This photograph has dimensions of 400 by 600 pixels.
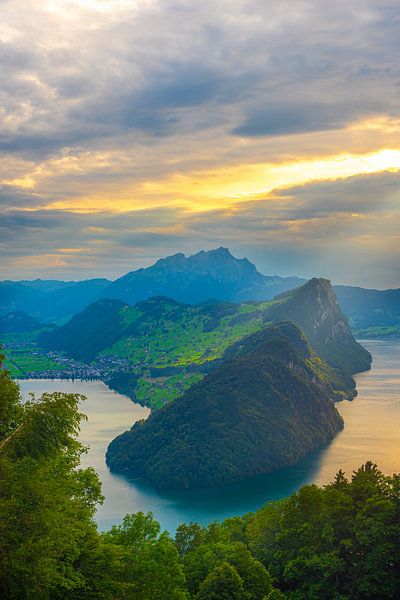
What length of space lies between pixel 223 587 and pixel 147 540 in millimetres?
8255

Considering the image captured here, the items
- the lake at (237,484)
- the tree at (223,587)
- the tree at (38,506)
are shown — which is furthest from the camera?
the lake at (237,484)

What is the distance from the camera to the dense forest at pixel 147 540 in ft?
70.6

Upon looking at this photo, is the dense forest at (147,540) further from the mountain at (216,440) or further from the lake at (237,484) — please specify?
the mountain at (216,440)

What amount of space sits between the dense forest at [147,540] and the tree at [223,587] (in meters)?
0.07

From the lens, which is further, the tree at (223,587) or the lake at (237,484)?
the lake at (237,484)

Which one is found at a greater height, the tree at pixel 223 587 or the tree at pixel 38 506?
the tree at pixel 38 506

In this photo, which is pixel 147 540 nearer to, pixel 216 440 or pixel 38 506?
pixel 38 506

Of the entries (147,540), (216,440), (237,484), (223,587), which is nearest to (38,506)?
(147,540)

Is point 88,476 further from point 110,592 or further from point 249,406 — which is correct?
point 249,406

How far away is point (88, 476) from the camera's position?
3180cm

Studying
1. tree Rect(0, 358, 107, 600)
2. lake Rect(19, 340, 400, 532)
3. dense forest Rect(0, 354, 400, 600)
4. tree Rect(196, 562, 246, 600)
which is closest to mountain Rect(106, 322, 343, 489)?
lake Rect(19, 340, 400, 532)

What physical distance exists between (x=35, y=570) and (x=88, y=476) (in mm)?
11778

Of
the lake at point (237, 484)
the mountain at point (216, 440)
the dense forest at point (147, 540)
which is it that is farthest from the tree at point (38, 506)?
the mountain at point (216, 440)

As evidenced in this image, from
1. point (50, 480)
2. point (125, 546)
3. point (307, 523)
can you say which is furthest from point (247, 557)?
point (50, 480)
